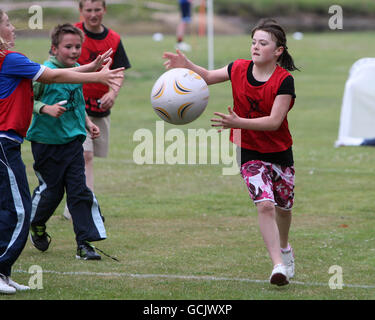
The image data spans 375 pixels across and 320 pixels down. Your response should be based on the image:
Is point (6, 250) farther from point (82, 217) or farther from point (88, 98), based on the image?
point (88, 98)

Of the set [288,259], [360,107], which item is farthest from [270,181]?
[360,107]

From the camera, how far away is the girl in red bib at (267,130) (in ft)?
17.6

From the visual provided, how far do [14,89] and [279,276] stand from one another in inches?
89.5

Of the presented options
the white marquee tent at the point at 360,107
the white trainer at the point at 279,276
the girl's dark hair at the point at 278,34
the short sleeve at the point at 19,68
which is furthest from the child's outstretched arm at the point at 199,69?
the white marquee tent at the point at 360,107

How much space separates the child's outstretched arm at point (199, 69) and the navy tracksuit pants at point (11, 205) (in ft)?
4.93

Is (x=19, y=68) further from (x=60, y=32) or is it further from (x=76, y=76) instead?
(x=60, y=32)

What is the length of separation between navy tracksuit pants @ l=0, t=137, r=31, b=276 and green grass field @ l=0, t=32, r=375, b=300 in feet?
1.06

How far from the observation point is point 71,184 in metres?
6.23

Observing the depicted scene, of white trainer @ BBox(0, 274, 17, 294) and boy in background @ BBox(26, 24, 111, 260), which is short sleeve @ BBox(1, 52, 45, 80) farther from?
white trainer @ BBox(0, 274, 17, 294)

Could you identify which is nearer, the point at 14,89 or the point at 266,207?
the point at 14,89

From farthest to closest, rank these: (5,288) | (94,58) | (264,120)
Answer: (94,58) → (264,120) → (5,288)

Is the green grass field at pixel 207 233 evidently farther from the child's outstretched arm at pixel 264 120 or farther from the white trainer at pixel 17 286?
the child's outstretched arm at pixel 264 120
